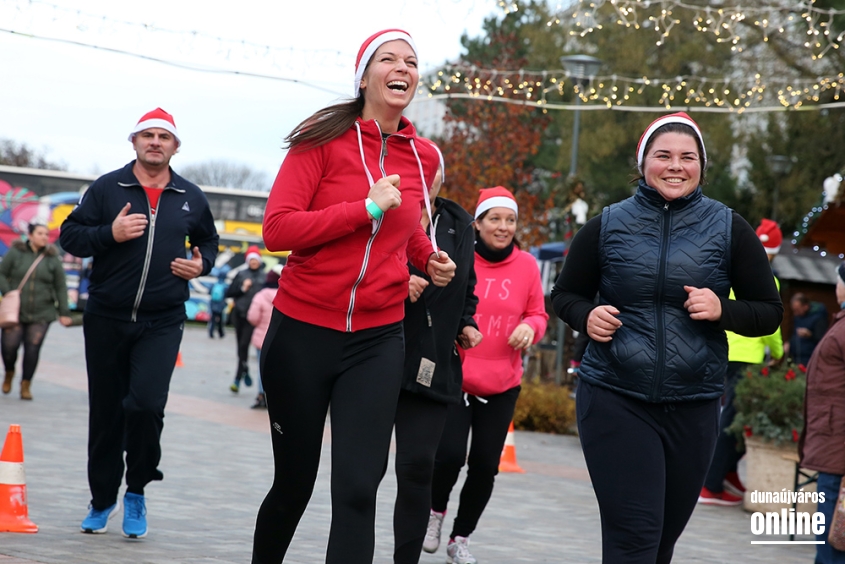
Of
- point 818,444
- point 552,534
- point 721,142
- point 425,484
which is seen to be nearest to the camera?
point 425,484

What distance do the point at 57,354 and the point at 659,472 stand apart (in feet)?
63.8

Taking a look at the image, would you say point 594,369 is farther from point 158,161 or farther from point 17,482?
point 17,482

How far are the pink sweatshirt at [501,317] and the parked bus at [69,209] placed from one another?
26231 millimetres

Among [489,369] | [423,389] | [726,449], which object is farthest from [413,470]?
[726,449]

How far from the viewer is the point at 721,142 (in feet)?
94.4

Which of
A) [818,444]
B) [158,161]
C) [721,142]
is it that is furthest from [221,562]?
[721,142]

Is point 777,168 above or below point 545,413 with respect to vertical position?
above

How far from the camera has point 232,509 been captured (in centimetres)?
725

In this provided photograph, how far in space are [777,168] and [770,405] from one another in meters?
19.2

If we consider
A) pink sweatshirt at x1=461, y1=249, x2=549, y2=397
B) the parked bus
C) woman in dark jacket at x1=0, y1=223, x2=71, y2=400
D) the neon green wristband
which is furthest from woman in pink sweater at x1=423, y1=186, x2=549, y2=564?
Result: the parked bus

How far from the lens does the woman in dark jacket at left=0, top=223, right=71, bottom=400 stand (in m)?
13.7

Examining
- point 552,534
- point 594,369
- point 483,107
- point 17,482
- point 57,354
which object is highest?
point 483,107

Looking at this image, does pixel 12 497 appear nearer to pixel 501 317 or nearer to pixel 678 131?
pixel 501 317

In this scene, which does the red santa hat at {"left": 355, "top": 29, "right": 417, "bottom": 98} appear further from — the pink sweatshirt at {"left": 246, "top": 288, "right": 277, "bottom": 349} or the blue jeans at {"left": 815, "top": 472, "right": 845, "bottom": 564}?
the pink sweatshirt at {"left": 246, "top": 288, "right": 277, "bottom": 349}
